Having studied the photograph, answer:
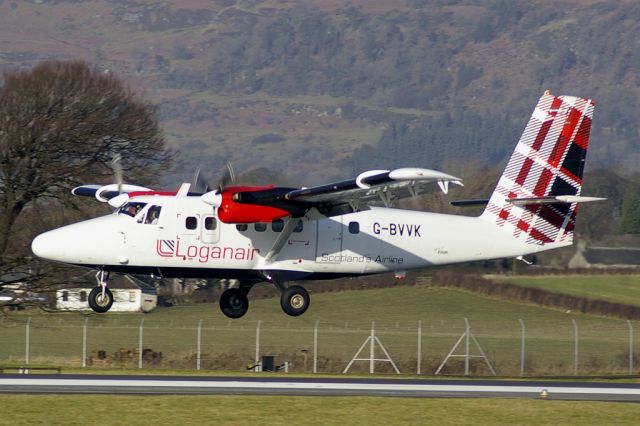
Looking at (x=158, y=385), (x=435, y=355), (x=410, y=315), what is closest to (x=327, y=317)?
(x=410, y=315)

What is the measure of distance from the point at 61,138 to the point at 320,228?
16486 millimetres

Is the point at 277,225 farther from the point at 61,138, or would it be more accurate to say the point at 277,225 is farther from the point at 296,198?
the point at 61,138

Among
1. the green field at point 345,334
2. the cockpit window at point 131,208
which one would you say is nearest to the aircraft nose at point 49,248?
the cockpit window at point 131,208

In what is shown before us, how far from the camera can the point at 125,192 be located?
119 ft

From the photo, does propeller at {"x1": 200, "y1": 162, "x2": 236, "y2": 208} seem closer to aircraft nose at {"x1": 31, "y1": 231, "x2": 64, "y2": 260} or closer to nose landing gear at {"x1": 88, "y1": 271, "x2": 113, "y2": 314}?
nose landing gear at {"x1": 88, "y1": 271, "x2": 113, "y2": 314}

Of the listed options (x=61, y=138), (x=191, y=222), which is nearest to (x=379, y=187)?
(x=191, y=222)

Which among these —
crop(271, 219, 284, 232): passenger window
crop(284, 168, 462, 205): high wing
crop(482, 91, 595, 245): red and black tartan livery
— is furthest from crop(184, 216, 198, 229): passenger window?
crop(482, 91, 595, 245): red and black tartan livery

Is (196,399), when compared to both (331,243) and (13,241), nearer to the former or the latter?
(331,243)

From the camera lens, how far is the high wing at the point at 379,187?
1143 inches

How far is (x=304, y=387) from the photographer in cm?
3005

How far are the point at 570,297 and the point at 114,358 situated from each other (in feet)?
65.2

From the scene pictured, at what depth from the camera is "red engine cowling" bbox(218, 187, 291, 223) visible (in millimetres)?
32062

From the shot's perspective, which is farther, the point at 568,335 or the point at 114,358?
the point at 568,335

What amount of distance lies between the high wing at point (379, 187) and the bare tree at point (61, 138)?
14.2 metres
